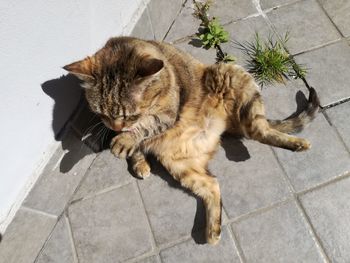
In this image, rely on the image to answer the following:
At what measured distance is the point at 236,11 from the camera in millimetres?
3871

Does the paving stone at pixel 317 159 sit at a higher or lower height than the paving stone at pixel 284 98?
lower

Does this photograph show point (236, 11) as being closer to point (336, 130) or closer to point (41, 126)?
Result: point (336, 130)

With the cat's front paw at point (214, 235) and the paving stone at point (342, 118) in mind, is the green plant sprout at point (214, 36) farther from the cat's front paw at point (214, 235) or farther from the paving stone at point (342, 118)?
the cat's front paw at point (214, 235)

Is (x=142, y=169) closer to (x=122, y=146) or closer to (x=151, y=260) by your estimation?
(x=122, y=146)

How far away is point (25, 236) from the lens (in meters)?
2.88

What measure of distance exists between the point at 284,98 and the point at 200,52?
2.99 ft

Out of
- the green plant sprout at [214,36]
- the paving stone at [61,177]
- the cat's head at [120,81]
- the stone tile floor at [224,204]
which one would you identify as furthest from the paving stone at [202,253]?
the green plant sprout at [214,36]

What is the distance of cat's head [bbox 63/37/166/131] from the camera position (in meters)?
2.31

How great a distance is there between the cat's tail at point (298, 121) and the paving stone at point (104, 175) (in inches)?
48.9

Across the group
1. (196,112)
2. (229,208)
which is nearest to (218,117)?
(196,112)

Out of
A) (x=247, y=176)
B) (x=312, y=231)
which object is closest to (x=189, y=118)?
(x=247, y=176)

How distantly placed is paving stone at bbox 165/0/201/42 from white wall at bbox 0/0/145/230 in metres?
0.75

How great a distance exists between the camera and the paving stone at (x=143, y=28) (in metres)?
3.49

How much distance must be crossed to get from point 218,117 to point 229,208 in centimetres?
71
